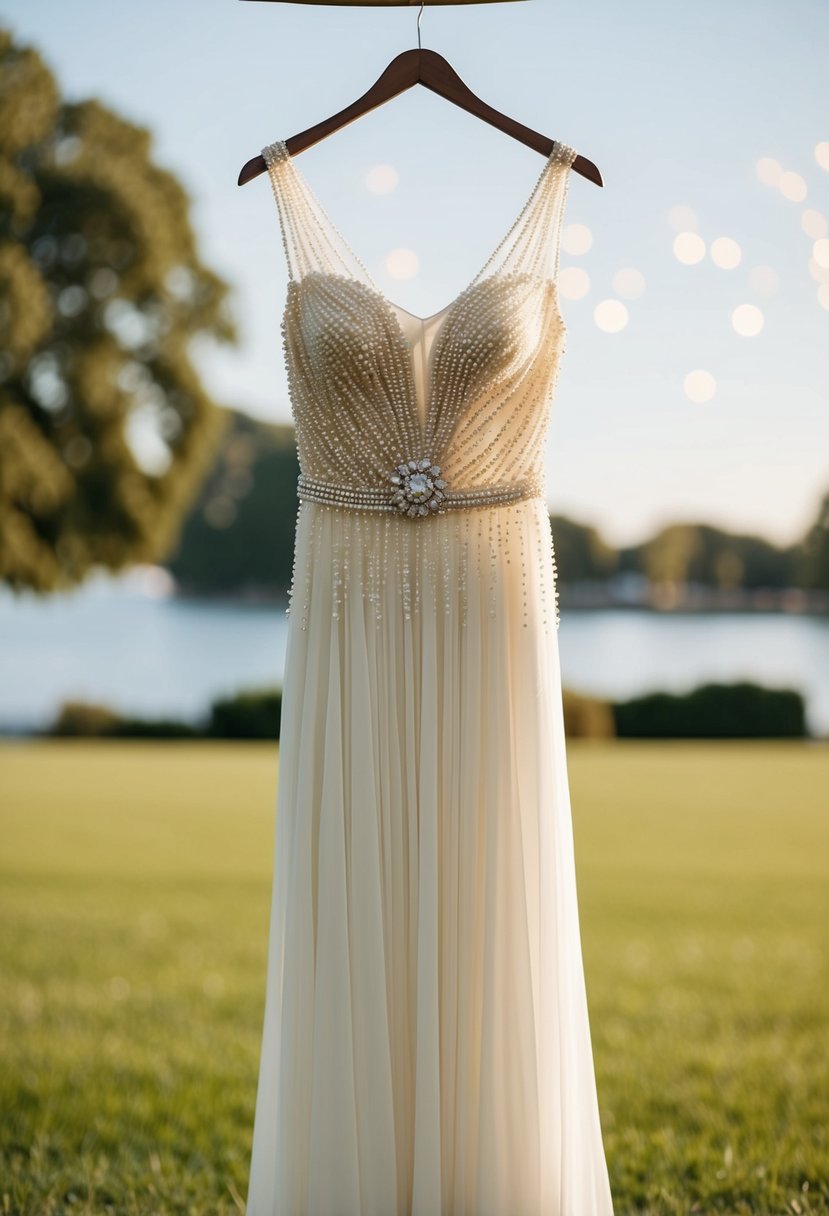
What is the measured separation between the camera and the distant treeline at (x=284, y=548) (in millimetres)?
9141

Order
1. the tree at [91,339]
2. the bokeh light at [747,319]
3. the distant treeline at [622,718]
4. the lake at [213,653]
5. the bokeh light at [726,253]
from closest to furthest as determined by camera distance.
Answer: the bokeh light at [726,253]
the bokeh light at [747,319]
the tree at [91,339]
the lake at [213,653]
the distant treeline at [622,718]

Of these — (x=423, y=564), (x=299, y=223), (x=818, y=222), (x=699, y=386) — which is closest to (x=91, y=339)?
(x=699, y=386)

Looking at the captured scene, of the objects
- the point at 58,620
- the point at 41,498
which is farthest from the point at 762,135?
the point at 58,620

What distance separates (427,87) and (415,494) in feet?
2.12

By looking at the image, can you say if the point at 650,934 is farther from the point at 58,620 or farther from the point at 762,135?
the point at 58,620

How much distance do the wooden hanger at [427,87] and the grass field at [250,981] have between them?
200 centimetres

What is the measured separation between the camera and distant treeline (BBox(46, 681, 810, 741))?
9.43 m

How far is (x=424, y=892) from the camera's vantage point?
1557 mm

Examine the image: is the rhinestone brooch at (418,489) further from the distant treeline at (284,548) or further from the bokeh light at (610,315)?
the distant treeline at (284,548)

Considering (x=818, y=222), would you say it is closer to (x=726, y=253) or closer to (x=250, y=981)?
(x=726, y=253)

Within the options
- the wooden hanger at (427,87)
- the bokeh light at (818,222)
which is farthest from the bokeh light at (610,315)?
the wooden hanger at (427,87)

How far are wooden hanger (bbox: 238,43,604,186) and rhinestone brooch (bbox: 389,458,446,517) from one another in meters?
0.53

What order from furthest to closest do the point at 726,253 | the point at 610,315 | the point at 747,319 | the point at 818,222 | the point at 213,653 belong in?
the point at 213,653, the point at 747,319, the point at 610,315, the point at 726,253, the point at 818,222

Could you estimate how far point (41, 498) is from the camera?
7363 millimetres
